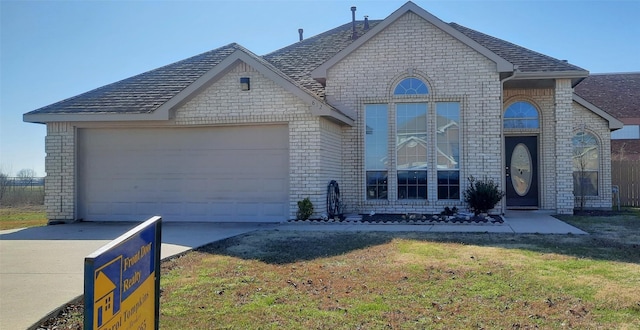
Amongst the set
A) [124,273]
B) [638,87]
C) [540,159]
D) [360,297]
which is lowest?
[360,297]

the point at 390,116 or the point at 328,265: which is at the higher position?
the point at 390,116

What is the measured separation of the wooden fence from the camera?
59.7ft

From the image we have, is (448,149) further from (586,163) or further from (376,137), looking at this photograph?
(586,163)

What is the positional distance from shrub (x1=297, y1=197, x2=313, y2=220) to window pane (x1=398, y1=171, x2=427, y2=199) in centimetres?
307

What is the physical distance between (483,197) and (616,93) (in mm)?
18238

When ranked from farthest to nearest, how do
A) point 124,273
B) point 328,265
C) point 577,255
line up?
point 577,255, point 328,265, point 124,273

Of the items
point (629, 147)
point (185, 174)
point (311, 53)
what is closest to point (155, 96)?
point (185, 174)

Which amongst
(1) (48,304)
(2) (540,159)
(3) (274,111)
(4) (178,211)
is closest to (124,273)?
(1) (48,304)

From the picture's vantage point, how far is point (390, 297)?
5492 millimetres

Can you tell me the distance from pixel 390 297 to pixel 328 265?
1729mm

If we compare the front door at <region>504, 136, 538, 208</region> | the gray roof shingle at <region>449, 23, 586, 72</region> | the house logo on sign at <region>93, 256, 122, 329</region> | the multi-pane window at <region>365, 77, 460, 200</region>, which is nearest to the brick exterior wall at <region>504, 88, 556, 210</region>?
the front door at <region>504, 136, 538, 208</region>

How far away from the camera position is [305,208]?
41.0 ft

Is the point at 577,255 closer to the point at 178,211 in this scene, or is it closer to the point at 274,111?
the point at 274,111

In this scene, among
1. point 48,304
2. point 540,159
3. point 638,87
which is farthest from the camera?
point 638,87
